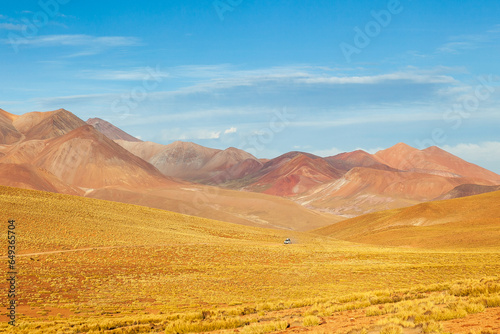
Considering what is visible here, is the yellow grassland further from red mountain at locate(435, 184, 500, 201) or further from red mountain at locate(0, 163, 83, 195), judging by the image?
red mountain at locate(435, 184, 500, 201)

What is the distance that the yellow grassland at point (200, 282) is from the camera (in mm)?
18703

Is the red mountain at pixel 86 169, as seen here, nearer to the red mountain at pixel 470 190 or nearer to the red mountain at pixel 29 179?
the red mountain at pixel 29 179

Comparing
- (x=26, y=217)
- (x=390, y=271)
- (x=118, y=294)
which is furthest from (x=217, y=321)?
(x=26, y=217)

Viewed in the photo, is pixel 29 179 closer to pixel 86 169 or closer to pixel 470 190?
pixel 86 169

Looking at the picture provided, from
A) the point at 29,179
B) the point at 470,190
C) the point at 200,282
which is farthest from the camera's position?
the point at 470,190

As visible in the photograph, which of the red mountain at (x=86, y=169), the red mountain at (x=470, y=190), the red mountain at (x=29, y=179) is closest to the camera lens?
the red mountain at (x=29, y=179)

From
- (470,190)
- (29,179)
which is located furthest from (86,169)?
(470,190)

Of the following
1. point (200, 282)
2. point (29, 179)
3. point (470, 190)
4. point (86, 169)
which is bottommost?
point (200, 282)

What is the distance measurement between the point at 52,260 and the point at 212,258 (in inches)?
552

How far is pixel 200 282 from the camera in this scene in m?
35.0

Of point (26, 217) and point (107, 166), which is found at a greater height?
point (107, 166)

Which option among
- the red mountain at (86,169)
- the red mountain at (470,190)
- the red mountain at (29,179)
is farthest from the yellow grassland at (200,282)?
the red mountain at (470,190)

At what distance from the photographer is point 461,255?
4841 centimetres

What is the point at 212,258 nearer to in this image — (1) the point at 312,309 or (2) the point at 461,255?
(2) the point at 461,255
